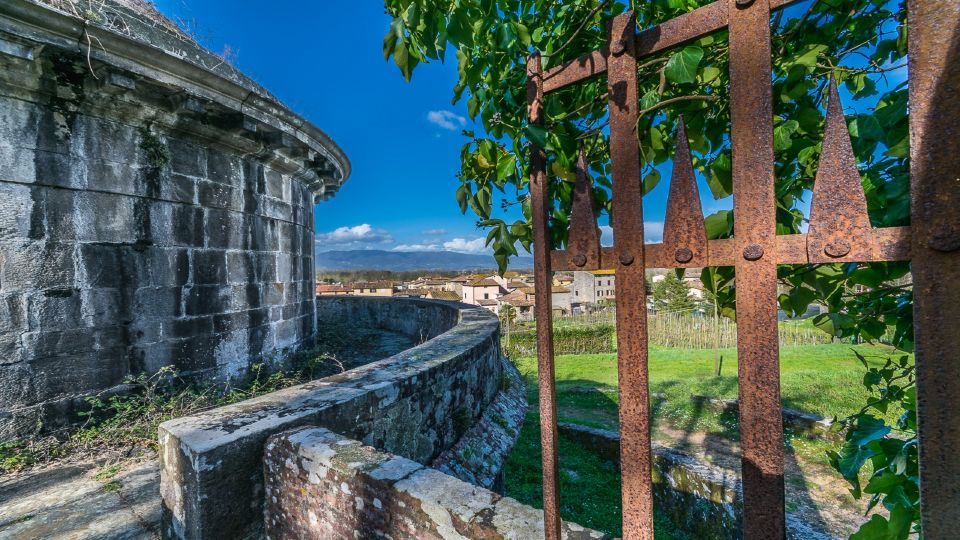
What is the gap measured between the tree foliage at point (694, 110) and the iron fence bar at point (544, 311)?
0.07 metres

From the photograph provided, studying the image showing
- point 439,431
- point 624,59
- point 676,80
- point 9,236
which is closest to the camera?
point 676,80

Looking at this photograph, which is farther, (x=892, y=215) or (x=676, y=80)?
(x=676, y=80)

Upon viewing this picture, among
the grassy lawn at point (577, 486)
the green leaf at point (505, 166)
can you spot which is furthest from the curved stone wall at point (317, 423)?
the green leaf at point (505, 166)

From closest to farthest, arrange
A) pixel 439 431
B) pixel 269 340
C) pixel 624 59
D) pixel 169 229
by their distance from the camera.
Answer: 1. pixel 624 59
2. pixel 439 431
3. pixel 169 229
4. pixel 269 340

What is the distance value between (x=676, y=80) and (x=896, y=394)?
1.35 meters

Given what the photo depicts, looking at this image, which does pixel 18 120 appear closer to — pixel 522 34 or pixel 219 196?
pixel 219 196

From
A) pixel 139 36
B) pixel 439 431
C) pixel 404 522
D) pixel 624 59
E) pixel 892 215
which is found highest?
pixel 139 36

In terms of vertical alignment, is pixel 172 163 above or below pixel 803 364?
above

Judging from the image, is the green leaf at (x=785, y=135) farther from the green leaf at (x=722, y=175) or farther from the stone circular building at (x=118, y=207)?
the stone circular building at (x=118, y=207)

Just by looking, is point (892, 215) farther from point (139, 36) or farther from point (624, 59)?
point (139, 36)

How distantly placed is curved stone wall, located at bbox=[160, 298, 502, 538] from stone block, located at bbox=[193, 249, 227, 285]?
2.05 meters

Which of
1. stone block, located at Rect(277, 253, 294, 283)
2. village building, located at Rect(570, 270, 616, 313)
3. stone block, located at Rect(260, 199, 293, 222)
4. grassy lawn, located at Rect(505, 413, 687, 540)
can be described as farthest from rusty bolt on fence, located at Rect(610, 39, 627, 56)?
village building, located at Rect(570, 270, 616, 313)

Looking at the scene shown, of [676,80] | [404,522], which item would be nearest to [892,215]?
[676,80]

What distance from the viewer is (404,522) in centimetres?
163
